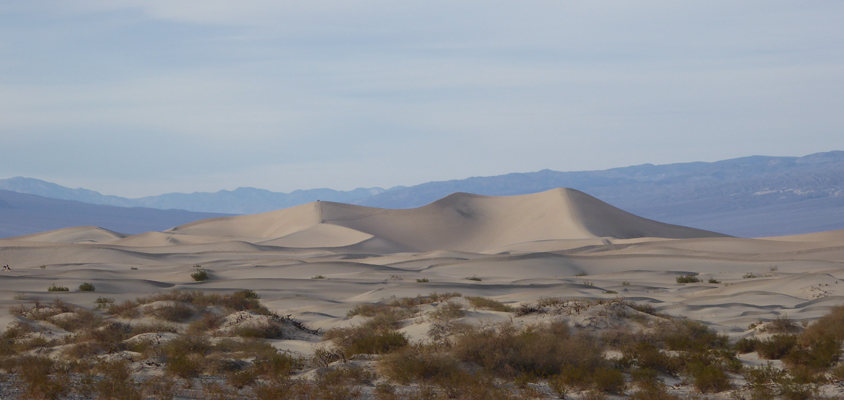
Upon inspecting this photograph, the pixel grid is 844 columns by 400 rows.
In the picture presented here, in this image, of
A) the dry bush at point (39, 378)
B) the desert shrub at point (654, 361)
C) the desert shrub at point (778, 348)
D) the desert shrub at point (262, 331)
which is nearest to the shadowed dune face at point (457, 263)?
the desert shrub at point (262, 331)

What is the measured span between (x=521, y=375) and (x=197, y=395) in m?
4.64

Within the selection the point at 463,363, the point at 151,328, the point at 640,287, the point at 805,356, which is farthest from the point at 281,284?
the point at 805,356

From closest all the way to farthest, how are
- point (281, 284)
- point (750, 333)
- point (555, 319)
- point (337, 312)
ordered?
point (555, 319)
point (750, 333)
point (337, 312)
point (281, 284)

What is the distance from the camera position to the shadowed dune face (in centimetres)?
2298

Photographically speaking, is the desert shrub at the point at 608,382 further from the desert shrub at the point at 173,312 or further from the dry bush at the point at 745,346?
the desert shrub at the point at 173,312

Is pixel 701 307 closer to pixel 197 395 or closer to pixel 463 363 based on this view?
pixel 463 363

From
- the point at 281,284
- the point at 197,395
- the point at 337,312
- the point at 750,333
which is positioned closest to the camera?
the point at 197,395

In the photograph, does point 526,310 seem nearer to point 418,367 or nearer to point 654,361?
point 654,361

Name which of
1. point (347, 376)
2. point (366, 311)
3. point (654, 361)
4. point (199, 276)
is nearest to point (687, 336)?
point (654, 361)

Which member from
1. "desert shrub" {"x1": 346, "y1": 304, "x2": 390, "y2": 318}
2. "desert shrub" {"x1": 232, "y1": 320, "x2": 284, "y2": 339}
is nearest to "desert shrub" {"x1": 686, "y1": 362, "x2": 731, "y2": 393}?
"desert shrub" {"x1": 232, "y1": 320, "x2": 284, "y2": 339}

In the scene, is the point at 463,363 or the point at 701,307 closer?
the point at 463,363

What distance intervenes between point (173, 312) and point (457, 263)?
78.8 feet

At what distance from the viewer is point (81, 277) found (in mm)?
27469

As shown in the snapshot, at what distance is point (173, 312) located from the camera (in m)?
16.4
